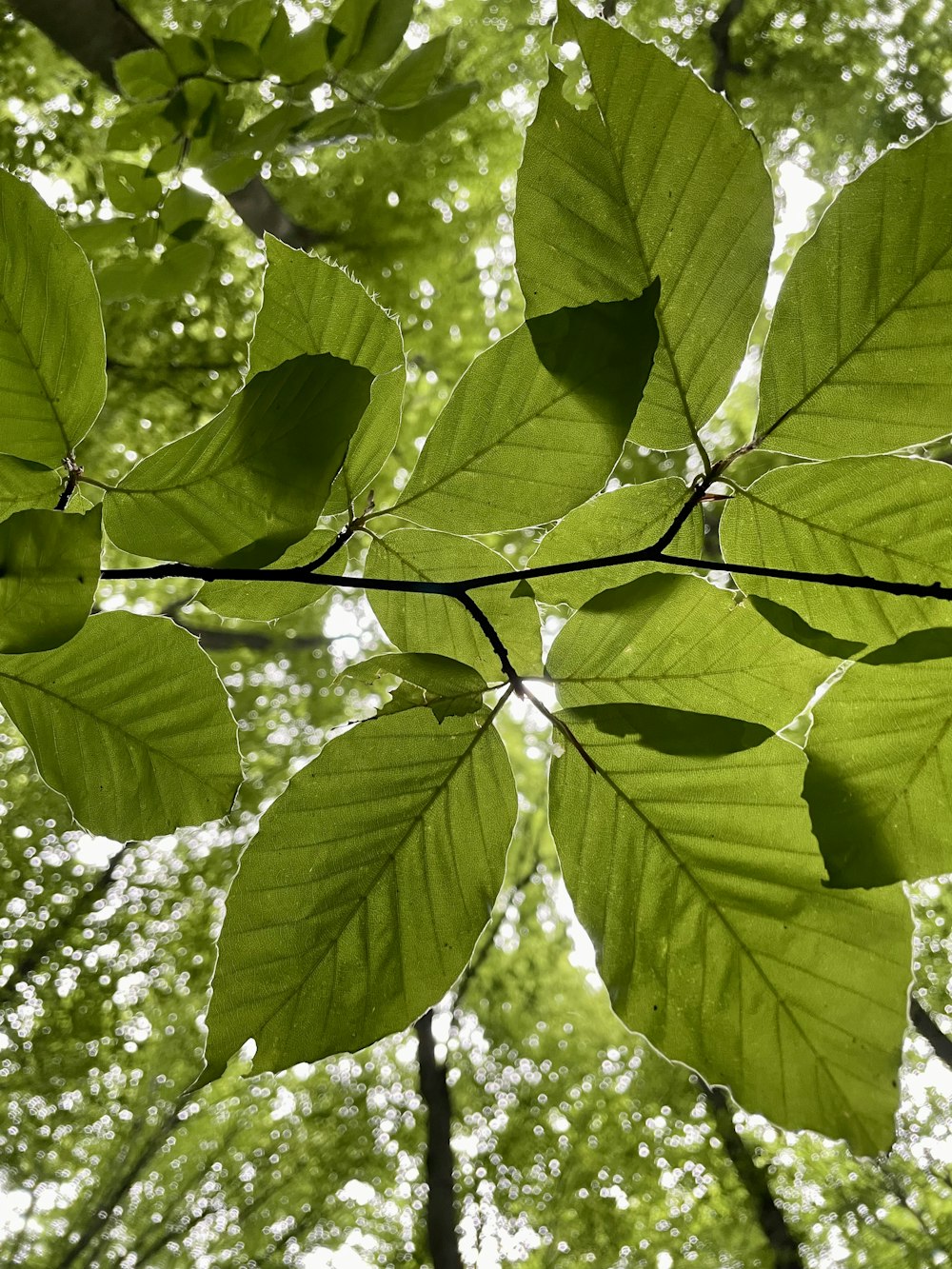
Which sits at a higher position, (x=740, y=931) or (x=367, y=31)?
(x=367, y=31)

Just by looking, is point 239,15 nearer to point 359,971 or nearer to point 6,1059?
point 359,971

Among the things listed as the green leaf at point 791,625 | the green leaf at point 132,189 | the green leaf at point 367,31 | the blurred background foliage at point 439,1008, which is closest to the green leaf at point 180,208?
the green leaf at point 132,189

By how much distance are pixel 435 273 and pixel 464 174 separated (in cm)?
24

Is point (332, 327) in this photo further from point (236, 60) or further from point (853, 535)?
point (236, 60)

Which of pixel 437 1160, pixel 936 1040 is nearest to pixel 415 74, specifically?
pixel 936 1040

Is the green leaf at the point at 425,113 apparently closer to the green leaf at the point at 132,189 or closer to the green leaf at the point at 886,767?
Result: the green leaf at the point at 132,189

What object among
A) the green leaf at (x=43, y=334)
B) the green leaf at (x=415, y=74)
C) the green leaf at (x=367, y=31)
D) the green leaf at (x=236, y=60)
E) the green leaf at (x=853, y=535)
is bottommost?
the green leaf at (x=853, y=535)

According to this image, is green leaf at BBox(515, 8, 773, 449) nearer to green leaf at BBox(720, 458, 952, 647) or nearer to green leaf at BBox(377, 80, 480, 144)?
green leaf at BBox(720, 458, 952, 647)

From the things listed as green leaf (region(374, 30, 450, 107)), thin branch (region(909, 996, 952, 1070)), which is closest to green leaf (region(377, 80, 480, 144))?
green leaf (region(374, 30, 450, 107))

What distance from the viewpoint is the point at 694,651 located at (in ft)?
0.69

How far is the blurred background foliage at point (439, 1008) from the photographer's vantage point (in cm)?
208

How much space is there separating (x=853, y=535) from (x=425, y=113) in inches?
23.0

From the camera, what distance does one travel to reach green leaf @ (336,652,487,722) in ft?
0.67

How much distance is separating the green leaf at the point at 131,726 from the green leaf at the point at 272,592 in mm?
16
